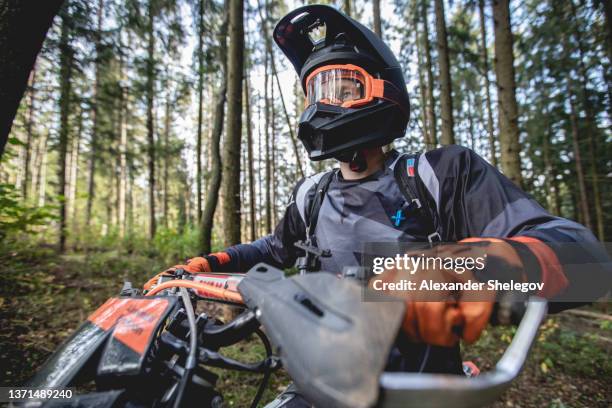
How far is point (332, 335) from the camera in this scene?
0.72 metres

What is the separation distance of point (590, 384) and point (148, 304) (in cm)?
732

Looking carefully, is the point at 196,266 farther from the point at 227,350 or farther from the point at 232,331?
the point at 227,350

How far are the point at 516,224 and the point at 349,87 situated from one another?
4.62ft

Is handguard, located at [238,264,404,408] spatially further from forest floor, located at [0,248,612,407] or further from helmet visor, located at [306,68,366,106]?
forest floor, located at [0,248,612,407]

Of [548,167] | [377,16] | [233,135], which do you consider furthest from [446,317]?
[548,167]

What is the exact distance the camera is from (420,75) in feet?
52.1

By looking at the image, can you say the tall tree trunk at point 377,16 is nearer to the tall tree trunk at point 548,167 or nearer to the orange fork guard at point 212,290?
the orange fork guard at point 212,290

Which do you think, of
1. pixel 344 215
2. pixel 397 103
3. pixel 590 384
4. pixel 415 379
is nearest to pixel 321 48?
pixel 397 103

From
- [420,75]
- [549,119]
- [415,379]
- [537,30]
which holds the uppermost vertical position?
[420,75]

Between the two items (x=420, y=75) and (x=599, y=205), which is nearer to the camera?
(x=599, y=205)

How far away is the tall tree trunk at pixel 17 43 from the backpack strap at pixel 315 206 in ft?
8.15

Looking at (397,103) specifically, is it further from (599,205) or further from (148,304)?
(599,205)

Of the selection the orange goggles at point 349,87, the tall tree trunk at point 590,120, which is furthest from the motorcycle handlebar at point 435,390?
the tall tree trunk at point 590,120

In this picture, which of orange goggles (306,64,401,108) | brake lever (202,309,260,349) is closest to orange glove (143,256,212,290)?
brake lever (202,309,260,349)
